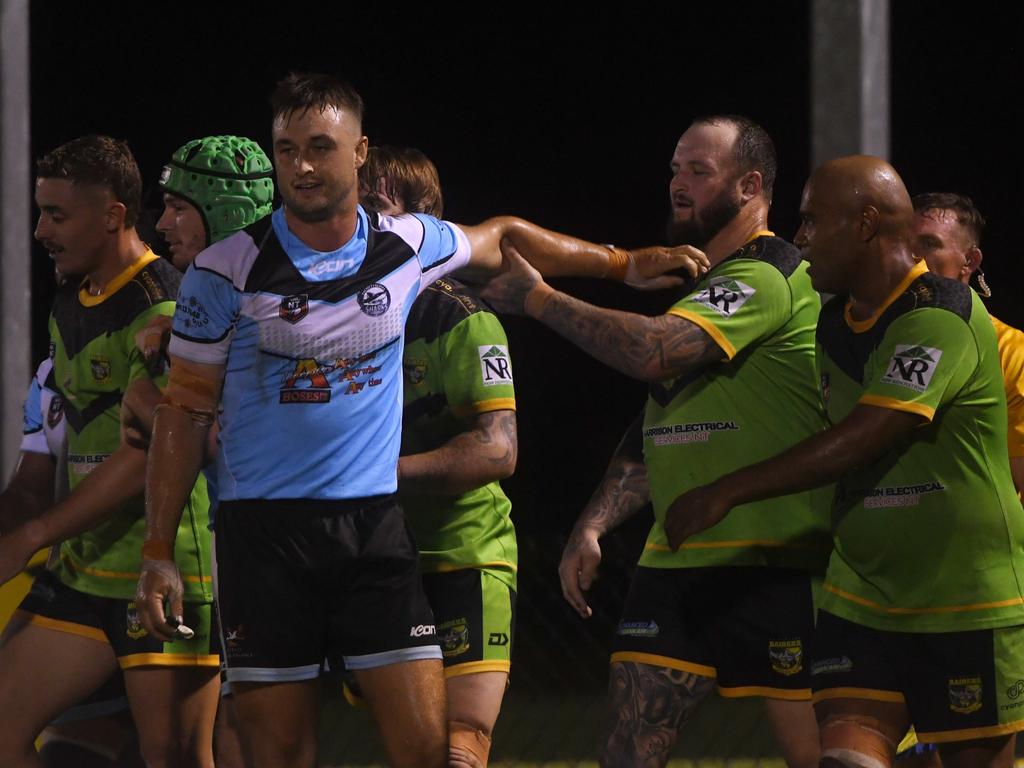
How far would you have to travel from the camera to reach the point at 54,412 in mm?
5449

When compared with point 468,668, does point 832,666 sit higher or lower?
higher

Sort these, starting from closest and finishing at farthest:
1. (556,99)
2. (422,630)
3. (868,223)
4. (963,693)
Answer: (422,630) < (963,693) < (868,223) < (556,99)

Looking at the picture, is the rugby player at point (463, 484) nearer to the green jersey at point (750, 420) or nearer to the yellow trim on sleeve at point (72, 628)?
the green jersey at point (750, 420)

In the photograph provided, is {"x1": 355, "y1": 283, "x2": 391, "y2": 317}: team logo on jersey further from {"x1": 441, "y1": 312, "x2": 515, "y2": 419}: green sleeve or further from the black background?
the black background

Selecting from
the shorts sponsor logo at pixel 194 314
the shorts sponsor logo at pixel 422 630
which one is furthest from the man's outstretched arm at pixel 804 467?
the shorts sponsor logo at pixel 194 314

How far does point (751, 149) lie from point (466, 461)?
1.19 meters

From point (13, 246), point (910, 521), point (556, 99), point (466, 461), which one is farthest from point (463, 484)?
point (556, 99)

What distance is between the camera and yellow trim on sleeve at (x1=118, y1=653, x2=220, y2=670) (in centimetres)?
511

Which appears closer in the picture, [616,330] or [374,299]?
[374,299]

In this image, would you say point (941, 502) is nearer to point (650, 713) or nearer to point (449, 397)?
point (650, 713)

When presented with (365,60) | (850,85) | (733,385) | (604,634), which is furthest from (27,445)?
(365,60)

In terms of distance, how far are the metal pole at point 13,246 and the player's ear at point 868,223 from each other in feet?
7.71

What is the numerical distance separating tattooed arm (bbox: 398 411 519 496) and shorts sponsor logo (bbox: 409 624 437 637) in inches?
22.4

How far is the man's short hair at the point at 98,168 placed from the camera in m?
5.34
